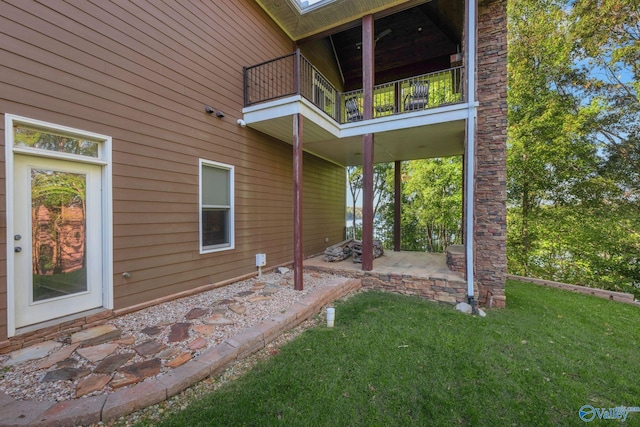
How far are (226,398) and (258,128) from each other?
460 cm

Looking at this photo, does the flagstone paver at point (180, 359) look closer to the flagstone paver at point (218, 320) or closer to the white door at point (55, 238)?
the flagstone paver at point (218, 320)

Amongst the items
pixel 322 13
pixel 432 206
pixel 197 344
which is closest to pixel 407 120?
pixel 322 13

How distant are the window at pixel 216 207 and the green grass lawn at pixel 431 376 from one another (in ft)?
7.87

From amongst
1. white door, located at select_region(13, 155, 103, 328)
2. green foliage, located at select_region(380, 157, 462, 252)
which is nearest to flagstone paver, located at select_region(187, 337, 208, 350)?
white door, located at select_region(13, 155, 103, 328)

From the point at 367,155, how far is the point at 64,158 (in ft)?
15.2

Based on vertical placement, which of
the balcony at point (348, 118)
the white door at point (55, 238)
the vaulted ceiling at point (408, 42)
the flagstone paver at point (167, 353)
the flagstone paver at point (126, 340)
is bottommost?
the flagstone paver at point (167, 353)

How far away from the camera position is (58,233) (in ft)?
9.22

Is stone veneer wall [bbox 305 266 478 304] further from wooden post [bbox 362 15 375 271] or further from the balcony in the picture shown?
the balcony

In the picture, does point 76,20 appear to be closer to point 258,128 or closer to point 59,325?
point 258,128

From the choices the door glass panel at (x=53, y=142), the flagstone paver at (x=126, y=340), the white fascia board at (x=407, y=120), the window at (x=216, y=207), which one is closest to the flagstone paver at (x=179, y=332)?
the flagstone paver at (x=126, y=340)

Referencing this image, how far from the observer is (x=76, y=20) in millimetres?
2812

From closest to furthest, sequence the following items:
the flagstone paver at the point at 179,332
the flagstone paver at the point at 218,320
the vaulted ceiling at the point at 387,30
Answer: the flagstone paver at the point at 179,332
the flagstone paver at the point at 218,320
the vaulted ceiling at the point at 387,30

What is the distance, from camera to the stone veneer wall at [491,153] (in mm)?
4977

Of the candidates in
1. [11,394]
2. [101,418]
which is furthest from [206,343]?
[11,394]
